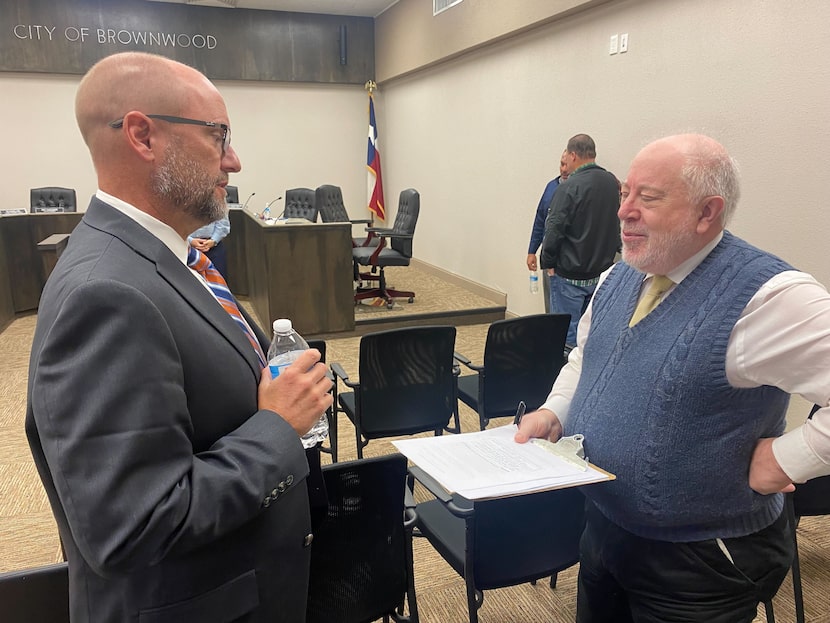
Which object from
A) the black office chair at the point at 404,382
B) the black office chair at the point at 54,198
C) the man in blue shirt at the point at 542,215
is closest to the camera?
the black office chair at the point at 404,382

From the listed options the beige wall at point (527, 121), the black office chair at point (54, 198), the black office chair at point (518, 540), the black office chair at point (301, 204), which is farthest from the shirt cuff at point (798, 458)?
the black office chair at point (54, 198)

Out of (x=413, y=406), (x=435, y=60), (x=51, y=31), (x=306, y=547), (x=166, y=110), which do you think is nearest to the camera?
(x=166, y=110)

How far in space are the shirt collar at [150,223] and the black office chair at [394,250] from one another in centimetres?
461

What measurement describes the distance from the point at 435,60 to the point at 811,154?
181 inches

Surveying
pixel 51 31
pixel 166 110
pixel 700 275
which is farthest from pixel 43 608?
pixel 51 31

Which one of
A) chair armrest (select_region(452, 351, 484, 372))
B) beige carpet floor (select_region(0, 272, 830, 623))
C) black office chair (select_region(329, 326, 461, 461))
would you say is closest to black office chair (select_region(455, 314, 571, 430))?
chair armrest (select_region(452, 351, 484, 372))

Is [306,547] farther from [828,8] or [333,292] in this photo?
[333,292]

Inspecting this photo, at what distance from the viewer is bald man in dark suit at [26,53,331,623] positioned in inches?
27.8

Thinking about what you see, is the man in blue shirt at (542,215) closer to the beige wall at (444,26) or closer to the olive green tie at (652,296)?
the beige wall at (444,26)

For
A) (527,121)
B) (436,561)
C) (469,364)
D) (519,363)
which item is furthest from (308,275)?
(436,561)

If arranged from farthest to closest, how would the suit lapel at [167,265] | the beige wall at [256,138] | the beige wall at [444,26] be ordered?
the beige wall at [256,138], the beige wall at [444,26], the suit lapel at [167,265]

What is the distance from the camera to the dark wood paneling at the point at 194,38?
6941mm

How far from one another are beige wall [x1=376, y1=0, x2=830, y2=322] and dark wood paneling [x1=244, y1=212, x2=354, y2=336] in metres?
1.64

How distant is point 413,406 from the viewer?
2.47 m
